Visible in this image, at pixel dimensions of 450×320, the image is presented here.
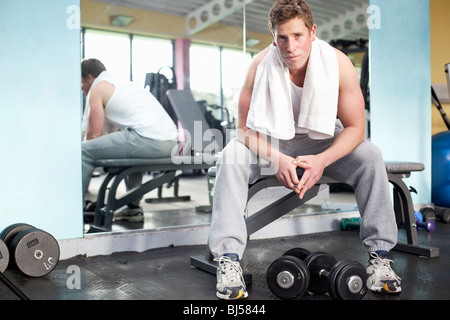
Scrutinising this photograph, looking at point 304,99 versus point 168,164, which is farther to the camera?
point 168,164

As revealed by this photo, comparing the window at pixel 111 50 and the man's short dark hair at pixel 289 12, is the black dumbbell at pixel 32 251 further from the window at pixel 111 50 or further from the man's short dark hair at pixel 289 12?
the man's short dark hair at pixel 289 12

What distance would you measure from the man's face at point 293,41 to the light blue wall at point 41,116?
1.01m

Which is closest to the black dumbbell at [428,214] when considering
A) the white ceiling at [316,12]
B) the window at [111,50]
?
the white ceiling at [316,12]

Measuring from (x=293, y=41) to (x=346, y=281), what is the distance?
807mm

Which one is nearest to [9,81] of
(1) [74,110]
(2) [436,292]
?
(1) [74,110]

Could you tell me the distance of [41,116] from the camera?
2066 mm

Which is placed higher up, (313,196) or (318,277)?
(313,196)

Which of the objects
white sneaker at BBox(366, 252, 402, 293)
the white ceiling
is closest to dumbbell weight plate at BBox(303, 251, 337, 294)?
white sneaker at BBox(366, 252, 402, 293)

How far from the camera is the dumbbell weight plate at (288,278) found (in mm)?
1446

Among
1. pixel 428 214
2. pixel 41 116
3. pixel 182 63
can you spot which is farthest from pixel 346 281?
pixel 428 214

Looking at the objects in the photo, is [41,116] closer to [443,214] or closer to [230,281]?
[230,281]

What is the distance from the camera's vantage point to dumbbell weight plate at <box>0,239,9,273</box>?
1.75 meters

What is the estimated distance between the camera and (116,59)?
230 cm

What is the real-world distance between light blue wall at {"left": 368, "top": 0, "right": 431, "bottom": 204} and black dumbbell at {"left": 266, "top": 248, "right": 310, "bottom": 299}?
69.8 inches
